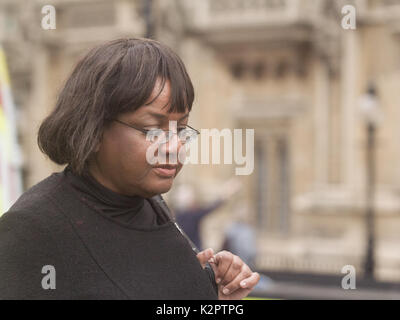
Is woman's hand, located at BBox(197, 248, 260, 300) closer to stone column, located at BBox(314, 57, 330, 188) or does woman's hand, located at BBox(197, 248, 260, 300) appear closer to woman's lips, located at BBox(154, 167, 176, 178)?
woman's lips, located at BBox(154, 167, 176, 178)

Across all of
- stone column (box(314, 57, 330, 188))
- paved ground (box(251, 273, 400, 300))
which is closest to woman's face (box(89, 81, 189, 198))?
paved ground (box(251, 273, 400, 300))

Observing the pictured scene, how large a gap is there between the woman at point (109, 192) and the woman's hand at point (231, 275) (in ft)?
0.40

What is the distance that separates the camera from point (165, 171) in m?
1.52

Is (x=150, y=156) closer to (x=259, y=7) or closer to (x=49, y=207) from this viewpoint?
(x=49, y=207)

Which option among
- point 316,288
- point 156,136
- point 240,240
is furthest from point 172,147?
point 240,240

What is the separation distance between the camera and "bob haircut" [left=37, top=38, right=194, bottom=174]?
147cm

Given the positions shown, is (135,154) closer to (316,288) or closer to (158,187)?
(158,187)

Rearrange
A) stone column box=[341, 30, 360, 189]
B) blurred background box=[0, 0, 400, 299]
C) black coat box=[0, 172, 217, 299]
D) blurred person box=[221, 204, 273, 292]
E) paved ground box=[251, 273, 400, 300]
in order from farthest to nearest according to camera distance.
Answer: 1. stone column box=[341, 30, 360, 189]
2. blurred background box=[0, 0, 400, 299]
3. blurred person box=[221, 204, 273, 292]
4. paved ground box=[251, 273, 400, 300]
5. black coat box=[0, 172, 217, 299]

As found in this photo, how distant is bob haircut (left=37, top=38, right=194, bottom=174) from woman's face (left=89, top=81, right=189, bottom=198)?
16 mm

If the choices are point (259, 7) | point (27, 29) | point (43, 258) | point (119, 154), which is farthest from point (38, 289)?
point (27, 29)

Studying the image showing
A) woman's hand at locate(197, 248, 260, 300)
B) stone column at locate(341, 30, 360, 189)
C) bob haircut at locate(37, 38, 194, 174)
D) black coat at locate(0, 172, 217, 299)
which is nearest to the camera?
black coat at locate(0, 172, 217, 299)

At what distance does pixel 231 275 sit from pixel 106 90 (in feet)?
1.79

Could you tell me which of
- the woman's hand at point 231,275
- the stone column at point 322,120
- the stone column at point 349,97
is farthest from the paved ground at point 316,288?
the stone column at point 322,120

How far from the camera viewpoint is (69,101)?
1540 millimetres
